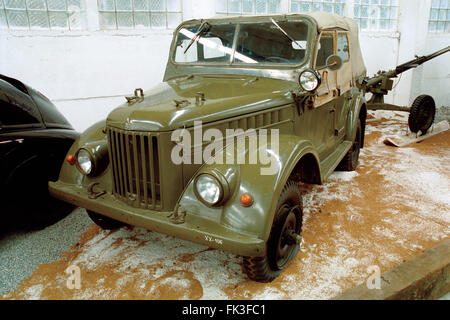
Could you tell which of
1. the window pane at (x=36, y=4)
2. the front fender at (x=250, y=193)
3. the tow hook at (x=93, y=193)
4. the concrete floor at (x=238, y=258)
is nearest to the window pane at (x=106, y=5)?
the window pane at (x=36, y=4)

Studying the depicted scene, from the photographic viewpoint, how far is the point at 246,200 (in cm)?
206

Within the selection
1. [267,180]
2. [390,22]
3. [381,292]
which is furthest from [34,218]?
[390,22]

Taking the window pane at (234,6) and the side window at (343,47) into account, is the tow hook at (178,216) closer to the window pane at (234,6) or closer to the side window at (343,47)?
the side window at (343,47)

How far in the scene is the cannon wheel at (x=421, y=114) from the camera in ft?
18.0

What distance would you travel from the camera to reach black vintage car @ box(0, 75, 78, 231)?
291 centimetres

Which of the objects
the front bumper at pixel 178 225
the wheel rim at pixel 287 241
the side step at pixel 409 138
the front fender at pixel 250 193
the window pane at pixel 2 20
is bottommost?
the side step at pixel 409 138

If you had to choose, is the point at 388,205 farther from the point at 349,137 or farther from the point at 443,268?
the point at 443,268

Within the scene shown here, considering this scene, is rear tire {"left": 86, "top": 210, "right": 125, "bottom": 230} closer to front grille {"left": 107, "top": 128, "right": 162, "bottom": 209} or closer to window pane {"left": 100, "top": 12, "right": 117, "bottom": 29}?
front grille {"left": 107, "top": 128, "right": 162, "bottom": 209}

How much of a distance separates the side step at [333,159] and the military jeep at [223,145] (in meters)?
0.02

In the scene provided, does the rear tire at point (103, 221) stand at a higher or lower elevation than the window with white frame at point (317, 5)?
lower

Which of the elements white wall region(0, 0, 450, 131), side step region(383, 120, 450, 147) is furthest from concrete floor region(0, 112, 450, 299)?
white wall region(0, 0, 450, 131)

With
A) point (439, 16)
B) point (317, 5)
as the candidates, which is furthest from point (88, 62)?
point (439, 16)

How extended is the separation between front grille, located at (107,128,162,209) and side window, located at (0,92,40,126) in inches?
42.3

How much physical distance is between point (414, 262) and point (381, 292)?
1.46ft
